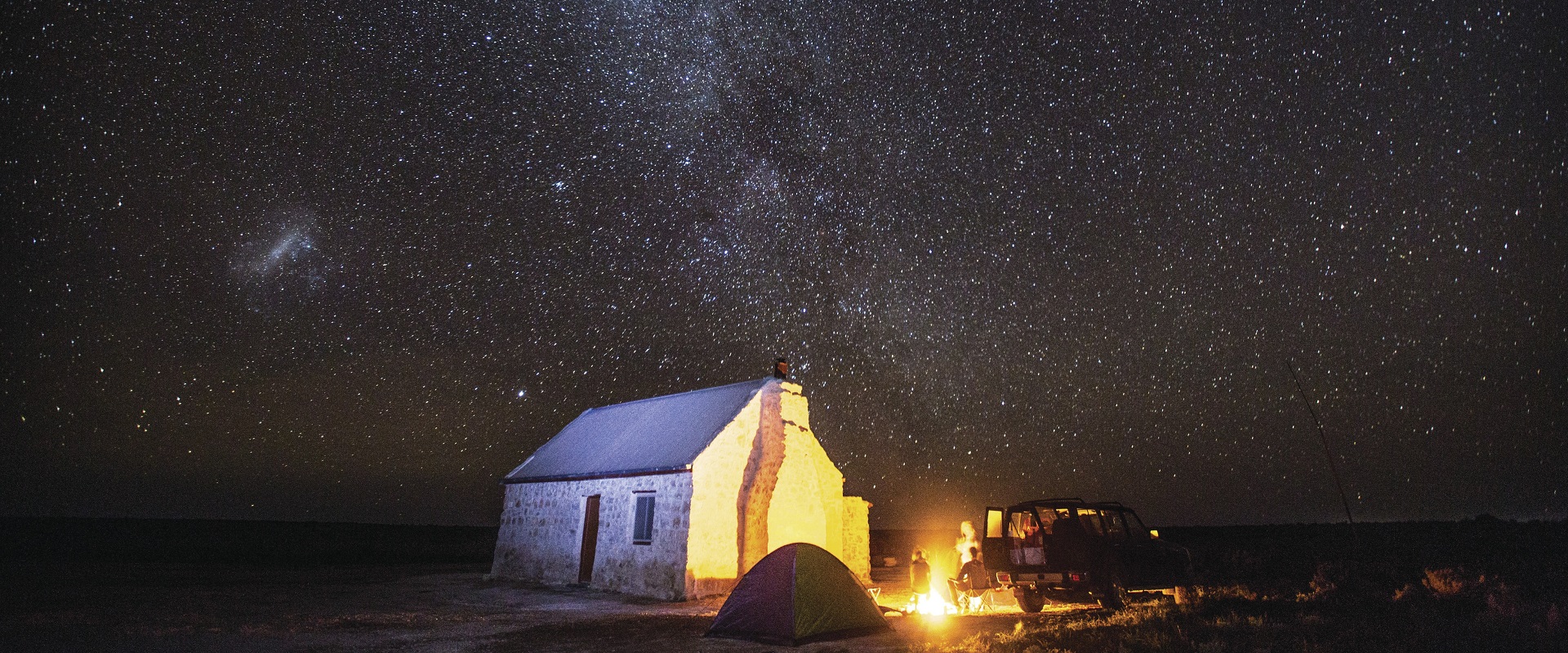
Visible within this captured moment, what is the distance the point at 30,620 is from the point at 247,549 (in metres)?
33.2

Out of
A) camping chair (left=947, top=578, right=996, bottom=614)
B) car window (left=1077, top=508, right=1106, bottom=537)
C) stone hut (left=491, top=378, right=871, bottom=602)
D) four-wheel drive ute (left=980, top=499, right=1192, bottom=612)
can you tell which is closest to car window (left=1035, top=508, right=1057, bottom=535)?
four-wheel drive ute (left=980, top=499, right=1192, bottom=612)

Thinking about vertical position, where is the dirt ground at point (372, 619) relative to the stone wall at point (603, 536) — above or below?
below

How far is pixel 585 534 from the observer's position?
19938 mm

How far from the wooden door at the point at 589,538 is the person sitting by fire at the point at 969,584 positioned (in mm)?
10107

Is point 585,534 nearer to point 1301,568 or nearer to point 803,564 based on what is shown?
point 803,564

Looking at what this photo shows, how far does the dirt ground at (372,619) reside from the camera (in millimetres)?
10359

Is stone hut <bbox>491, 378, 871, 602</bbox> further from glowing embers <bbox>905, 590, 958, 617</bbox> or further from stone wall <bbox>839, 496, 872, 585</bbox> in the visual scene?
glowing embers <bbox>905, 590, 958, 617</bbox>

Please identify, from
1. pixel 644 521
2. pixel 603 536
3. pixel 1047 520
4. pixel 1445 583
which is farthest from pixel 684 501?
pixel 1445 583

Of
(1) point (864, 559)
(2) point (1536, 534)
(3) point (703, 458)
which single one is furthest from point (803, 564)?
(2) point (1536, 534)

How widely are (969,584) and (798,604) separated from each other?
488cm

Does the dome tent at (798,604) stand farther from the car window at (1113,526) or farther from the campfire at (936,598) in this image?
the car window at (1113,526)

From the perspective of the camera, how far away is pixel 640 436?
21.2 m

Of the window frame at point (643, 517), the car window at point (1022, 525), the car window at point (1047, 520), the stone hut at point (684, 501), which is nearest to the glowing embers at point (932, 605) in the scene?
the car window at point (1022, 525)

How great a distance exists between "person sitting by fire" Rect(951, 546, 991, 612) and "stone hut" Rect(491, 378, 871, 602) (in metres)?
5.85
